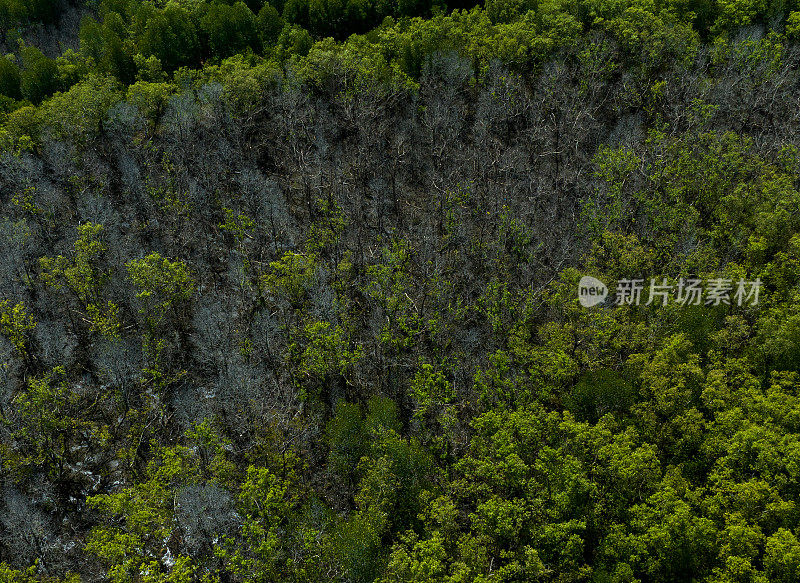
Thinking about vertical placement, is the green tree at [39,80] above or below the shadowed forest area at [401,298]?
above

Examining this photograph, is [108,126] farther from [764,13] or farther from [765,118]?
[764,13]

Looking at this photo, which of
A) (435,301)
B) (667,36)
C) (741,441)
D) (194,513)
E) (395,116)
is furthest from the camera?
(395,116)

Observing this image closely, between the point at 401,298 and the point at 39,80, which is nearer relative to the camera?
the point at 401,298

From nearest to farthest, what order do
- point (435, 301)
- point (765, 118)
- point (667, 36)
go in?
point (435, 301), point (765, 118), point (667, 36)

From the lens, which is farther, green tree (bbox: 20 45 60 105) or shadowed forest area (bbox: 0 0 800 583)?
green tree (bbox: 20 45 60 105)

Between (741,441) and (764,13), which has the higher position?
(764,13)

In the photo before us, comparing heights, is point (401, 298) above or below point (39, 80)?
below

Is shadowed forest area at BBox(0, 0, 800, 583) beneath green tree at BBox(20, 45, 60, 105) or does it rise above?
beneath

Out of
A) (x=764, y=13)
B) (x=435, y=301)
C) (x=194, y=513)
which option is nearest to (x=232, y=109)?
(x=435, y=301)
